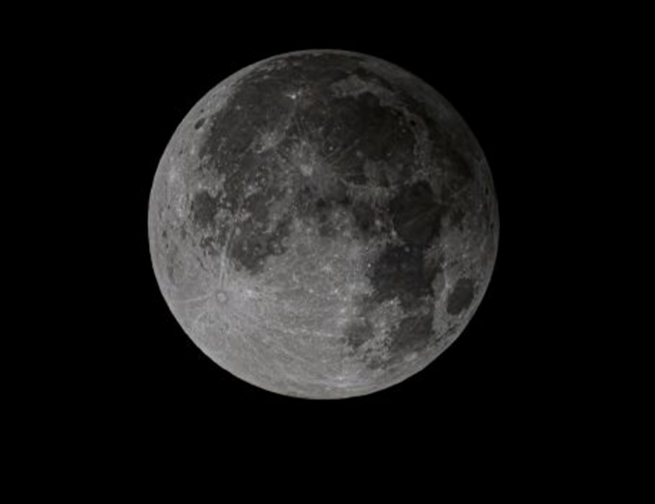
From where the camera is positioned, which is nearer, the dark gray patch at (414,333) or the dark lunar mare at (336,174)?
the dark lunar mare at (336,174)

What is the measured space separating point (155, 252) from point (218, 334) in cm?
66

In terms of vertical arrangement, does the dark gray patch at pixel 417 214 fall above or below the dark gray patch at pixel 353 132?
below

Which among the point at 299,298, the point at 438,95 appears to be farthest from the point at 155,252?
the point at 438,95

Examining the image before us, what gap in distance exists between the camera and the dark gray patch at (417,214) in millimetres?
3980

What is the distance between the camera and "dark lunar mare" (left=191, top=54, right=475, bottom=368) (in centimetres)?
391

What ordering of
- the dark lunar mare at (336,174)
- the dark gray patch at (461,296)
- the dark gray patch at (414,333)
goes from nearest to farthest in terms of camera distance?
the dark lunar mare at (336,174)
the dark gray patch at (414,333)
the dark gray patch at (461,296)

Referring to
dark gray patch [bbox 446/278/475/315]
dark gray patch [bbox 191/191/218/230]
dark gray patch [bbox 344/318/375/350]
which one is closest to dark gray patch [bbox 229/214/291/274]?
dark gray patch [bbox 191/191/218/230]

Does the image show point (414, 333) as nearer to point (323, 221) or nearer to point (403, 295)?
point (403, 295)

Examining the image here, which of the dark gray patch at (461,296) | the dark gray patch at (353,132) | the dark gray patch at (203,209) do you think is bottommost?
the dark gray patch at (461,296)

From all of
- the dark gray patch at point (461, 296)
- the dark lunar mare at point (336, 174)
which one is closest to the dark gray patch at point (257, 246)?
the dark lunar mare at point (336, 174)

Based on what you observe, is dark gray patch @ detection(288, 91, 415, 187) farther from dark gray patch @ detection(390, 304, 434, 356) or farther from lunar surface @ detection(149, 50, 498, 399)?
dark gray patch @ detection(390, 304, 434, 356)

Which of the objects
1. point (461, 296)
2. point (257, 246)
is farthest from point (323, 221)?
point (461, 296)

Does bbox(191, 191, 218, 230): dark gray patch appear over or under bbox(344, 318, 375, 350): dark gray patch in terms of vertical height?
over

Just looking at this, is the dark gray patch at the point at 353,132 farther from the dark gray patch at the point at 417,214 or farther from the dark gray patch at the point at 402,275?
the dark gray patch at the point at 402,275
